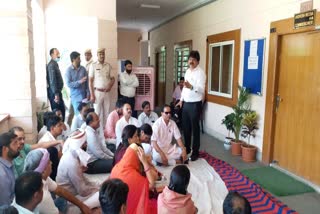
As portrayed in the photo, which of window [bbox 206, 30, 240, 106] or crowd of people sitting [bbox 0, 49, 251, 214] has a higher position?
window [bbox 206, 30, 240, 106]

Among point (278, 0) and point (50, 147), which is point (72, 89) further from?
point (278, 0)

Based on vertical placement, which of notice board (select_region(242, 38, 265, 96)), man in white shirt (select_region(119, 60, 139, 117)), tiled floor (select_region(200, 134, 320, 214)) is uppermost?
notice board (select_region(242, 38, 265, 96))

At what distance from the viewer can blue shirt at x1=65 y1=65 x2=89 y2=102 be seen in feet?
15.0

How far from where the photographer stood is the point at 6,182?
1.92 m

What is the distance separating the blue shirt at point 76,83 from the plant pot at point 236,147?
262 cm

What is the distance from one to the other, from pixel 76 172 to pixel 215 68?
4112 millimetres

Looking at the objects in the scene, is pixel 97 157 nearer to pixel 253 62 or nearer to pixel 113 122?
pixel 113 122

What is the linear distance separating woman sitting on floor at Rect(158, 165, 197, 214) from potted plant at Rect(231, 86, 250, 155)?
2.79 metres

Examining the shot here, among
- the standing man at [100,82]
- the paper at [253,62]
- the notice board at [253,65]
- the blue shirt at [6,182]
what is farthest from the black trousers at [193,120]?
the blue shirt at [6,182]

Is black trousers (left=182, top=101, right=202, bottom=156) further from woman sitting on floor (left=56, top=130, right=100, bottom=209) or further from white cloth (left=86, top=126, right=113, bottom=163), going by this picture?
woman sitting on floor (left=56, top=130, right=100, bottom=209)

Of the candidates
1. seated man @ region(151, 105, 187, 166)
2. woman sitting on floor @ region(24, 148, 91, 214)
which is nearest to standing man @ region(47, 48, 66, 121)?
seated man @ region(151, 105, 187, 166)

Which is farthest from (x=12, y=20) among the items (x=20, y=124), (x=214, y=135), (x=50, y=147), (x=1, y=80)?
(x=214, y=135)

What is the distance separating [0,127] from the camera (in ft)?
9.00

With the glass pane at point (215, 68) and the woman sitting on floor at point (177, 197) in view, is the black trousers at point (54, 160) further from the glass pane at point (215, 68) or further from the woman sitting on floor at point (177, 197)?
the glass pane at point (215, 68)
